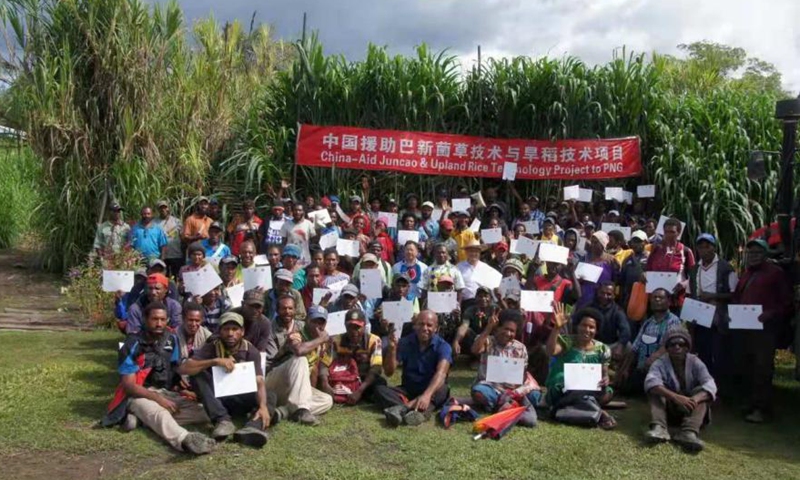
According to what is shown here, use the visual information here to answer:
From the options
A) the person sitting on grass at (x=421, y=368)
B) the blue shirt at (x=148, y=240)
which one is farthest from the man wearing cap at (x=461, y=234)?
the blue shirt at (x=148, y=240)

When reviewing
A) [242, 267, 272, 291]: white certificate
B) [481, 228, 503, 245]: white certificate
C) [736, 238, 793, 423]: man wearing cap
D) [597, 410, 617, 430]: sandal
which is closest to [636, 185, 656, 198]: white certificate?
[481, 228, 503, 245]: white certificate

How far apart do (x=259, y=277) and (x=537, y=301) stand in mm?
2617

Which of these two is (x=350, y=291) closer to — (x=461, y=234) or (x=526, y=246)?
(x=526, y=246)

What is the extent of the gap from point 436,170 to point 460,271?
3.78m

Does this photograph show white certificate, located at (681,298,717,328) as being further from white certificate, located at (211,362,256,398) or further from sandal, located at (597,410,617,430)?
white certificate, located at (211,362,256,398)

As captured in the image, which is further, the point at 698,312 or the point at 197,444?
the point at 698,312

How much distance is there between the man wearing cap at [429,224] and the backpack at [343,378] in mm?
3196

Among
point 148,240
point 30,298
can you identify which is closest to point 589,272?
point 148,240

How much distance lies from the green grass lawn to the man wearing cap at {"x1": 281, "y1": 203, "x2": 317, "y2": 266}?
10.2 feet

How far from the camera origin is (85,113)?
418 inches

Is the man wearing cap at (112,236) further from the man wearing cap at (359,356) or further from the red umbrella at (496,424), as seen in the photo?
the red umbrella at (496,424)

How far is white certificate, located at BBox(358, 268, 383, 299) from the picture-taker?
717 cm

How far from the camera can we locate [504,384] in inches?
235

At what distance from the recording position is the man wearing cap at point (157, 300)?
6289mm
